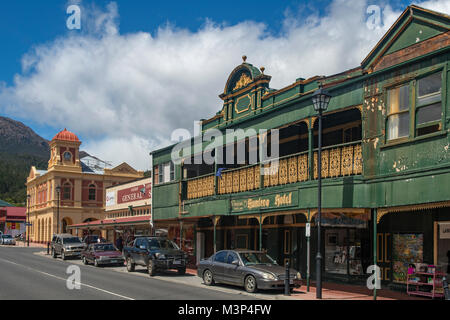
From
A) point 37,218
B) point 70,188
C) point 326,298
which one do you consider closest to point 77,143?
point 70,188

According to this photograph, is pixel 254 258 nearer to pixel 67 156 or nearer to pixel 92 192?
pixel 92 192

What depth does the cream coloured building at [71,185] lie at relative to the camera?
70.0 meters

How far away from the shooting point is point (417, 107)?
48.5 ft

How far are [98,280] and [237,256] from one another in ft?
20.0

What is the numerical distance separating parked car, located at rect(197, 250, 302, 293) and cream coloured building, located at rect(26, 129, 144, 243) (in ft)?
176

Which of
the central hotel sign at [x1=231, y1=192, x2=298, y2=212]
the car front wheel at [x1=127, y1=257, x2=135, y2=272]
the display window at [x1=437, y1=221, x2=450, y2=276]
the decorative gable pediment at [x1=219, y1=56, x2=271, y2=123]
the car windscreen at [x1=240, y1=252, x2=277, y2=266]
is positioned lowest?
the car front wheel at [x1=127, y1=257, x2=135, y2=272]

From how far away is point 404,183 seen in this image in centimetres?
1484

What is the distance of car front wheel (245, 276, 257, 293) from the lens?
17.1 meters

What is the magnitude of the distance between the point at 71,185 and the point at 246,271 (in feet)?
188

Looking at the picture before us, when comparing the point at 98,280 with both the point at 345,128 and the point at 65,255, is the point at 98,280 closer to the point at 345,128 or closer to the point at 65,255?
the point at 345,128

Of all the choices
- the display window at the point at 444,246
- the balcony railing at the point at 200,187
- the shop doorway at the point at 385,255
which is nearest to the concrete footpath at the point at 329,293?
the shop doorway at the point at 385,255

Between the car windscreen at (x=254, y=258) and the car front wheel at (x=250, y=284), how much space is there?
746mm

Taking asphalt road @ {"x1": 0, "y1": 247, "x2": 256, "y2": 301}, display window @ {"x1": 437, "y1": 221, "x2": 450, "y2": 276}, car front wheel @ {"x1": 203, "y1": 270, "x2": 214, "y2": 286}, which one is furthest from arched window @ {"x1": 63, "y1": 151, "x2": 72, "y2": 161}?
display window @ {"x1": 437, "y1": 221, "x2": 450, "y2": 276}

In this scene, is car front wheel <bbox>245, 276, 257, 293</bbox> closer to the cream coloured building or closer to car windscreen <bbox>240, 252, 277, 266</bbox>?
car windscreen <bbox>240, 252, 277, 266</bbox>
